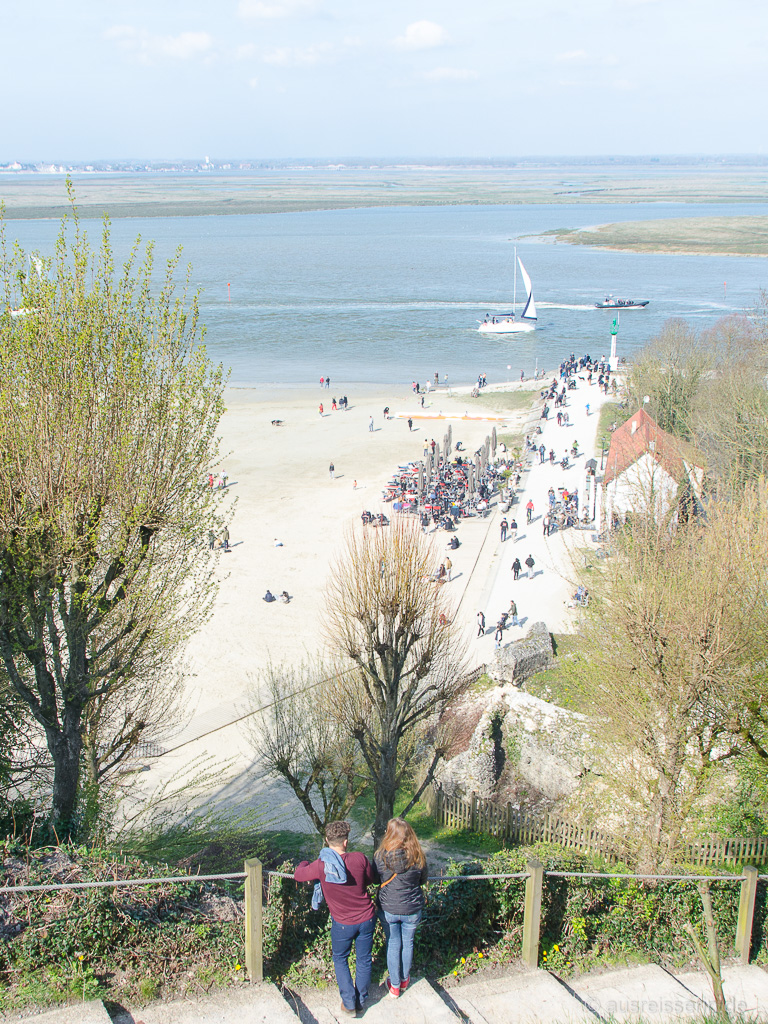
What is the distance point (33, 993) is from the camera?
6.37 m

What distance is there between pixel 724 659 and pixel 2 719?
9832 millimetres

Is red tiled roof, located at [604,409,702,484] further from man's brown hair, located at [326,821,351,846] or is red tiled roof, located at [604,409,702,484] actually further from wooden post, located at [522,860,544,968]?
man's brown hair, located at [326,821,351,846]

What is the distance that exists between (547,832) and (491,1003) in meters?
8.33

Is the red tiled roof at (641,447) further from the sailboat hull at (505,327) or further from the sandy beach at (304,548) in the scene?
the sailboat hull at (505,327)

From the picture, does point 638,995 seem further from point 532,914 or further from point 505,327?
point 505,327

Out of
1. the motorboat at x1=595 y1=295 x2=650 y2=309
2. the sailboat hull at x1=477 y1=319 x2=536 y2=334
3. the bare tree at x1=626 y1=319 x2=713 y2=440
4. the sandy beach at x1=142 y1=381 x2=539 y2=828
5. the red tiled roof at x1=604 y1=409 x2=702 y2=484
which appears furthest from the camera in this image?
the motorboat at x1=595 y1=295 x2=650 y2=309

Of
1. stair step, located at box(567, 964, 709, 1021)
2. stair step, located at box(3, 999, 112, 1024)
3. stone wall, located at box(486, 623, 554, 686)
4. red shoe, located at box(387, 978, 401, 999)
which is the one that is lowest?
stone wall, located at box(486, 623, 554, 686)

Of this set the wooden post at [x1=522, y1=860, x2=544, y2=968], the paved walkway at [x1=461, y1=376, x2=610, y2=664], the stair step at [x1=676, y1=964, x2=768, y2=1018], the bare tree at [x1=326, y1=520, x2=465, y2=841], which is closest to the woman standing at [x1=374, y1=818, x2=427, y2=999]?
the wooden post at [x1=522, y1=860, x2=544, y2=968]

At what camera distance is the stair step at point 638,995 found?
280 inches

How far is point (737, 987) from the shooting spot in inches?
307

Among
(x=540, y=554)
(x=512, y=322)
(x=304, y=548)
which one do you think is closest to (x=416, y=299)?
(x=512, y=322)

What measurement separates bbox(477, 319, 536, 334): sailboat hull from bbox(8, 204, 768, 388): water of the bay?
3.57 ft

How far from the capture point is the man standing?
6582 mm

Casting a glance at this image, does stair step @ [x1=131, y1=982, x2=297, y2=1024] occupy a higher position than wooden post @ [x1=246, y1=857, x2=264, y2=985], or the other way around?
wooden post @ [x1=246, y1=857, x2=264, y2=985]
